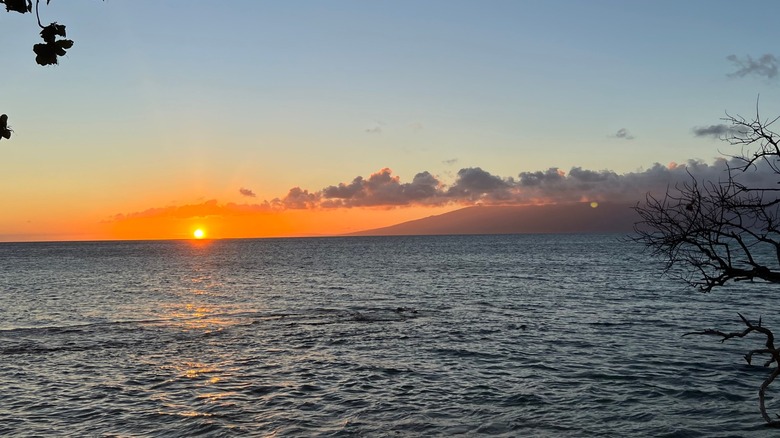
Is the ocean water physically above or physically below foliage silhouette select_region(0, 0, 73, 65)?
below

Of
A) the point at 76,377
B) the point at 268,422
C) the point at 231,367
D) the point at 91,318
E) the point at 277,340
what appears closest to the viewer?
the point at 268,422

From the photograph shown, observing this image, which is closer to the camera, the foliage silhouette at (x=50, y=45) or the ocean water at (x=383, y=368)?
the foliage silhouette at (x=50, y=45)

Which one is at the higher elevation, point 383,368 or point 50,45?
point 50,45

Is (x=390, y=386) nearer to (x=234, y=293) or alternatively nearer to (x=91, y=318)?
(x=91, y=318)

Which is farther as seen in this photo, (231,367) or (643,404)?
(231,367)

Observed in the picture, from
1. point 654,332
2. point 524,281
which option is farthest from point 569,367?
point 524,281

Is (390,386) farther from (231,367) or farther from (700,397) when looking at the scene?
(700,397)

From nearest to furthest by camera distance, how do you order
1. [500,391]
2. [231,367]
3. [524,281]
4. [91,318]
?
1. [500,391]
2. [231,367]
3. [91,318]
4. [524,281]

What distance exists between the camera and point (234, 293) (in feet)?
231

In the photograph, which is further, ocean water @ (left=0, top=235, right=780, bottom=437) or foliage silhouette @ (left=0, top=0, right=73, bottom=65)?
ocean water @ (left=0, top=235, right=780, bottom=437)

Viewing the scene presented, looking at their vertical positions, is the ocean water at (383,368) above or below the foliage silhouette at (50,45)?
below

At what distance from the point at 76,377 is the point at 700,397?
25884mm

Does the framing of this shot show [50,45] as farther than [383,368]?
No

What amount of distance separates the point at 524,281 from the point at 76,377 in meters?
63.2
